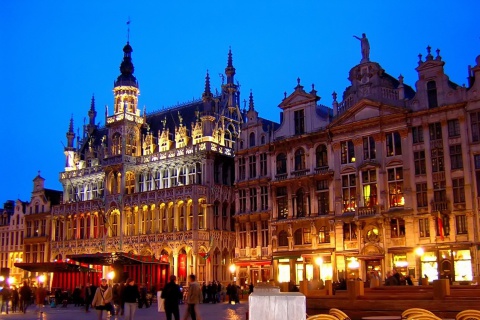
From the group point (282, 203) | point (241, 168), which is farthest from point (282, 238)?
point (241, 168)

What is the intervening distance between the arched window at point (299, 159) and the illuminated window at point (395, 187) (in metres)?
7.67

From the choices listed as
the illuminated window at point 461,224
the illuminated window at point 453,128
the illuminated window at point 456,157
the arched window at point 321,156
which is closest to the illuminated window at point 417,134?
the illuminated window at point 453,128

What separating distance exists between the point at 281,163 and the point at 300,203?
151 inches

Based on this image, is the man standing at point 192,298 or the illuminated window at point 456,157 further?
the illuminated window at point 456,157

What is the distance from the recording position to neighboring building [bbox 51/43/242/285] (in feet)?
182

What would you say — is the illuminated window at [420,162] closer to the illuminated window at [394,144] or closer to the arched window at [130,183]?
the illuminated window at [394,144]

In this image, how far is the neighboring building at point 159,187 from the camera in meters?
55.3

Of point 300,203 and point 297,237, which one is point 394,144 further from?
point 297,237

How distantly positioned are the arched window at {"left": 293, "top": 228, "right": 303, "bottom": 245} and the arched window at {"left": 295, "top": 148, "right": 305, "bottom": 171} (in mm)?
4911

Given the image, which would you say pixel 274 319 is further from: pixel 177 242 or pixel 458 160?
pixel 177 242

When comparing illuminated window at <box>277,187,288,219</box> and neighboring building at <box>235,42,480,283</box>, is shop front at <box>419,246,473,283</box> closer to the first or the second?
neighboring building at <box>235,42,480,283</box>

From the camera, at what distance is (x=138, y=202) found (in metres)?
60.1

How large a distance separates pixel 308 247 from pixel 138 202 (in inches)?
792

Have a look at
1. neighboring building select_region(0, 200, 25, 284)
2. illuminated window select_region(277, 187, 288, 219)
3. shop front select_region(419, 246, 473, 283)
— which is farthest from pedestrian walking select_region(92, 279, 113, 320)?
neighboring building select_region(0, 200, 25, 284)
